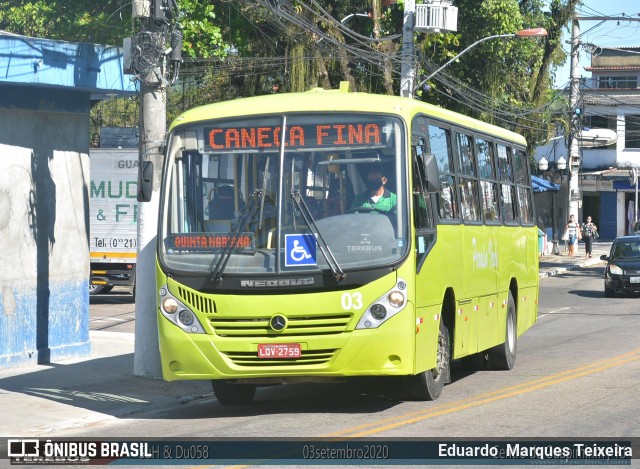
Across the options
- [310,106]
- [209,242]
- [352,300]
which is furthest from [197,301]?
[310,106]

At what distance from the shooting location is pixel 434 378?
13.3 m

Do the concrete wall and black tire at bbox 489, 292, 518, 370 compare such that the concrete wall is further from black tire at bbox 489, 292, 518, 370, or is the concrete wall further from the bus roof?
black tire at bbox 489, 292, 518, 370

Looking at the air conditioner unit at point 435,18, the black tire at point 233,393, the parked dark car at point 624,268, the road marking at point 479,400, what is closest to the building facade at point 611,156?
the parked dark car at point 624,268

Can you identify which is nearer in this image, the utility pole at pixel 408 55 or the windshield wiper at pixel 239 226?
the windshield wiper at pixel 239 226

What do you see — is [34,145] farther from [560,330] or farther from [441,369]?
[560,330]

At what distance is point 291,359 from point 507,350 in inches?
224

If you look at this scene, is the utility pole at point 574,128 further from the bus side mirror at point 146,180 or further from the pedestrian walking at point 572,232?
the bus side mirror at point 146,180

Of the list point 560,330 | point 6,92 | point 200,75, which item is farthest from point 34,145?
point 200,75

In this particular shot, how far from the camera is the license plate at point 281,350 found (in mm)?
11820

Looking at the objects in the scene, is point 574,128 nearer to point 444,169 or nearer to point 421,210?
point 444,169

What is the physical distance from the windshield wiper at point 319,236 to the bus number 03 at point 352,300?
174mm

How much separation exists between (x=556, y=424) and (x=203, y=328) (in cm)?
345

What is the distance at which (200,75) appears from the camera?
37469 mm

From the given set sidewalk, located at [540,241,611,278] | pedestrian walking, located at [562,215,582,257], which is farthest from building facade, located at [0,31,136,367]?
pedestrian walking, located at [562,215,582,257]
